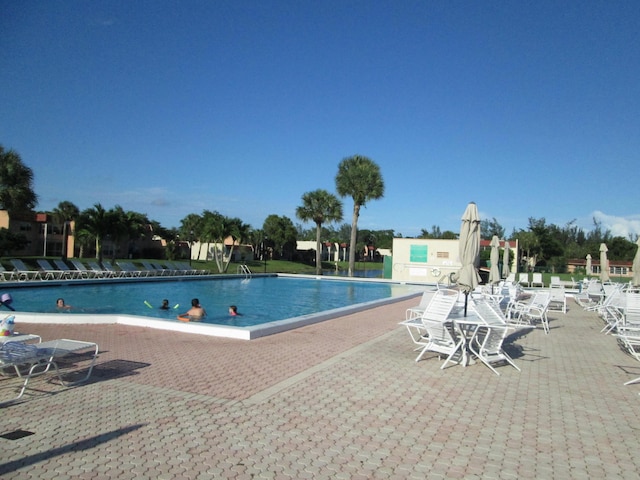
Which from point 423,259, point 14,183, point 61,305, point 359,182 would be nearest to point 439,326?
point 61,305

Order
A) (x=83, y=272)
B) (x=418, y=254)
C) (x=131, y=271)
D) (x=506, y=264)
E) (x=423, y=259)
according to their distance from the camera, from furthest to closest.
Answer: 1. (x=418, y=254)
2. (x=423, y=259)
3. (x=131, y=271)
4. (x=83, y=272)
5. (x=506, y=264)

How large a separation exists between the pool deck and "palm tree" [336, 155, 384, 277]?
3229cm

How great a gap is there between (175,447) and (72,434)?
0.96m

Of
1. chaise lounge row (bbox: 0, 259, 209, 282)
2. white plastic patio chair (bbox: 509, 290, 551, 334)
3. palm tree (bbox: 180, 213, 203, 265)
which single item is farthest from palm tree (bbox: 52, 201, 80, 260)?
white plastic patio chair (bbox: 509, 290, 551, 334)

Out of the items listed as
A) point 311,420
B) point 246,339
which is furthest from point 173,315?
point 311,420

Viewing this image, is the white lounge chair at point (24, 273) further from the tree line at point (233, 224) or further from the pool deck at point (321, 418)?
the pool deck at point (321, 418)

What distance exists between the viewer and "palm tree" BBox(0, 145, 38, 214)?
2694cm

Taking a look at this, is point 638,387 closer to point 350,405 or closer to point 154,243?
point 350,405

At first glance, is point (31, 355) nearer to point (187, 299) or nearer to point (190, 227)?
point (187, 299)

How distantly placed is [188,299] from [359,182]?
890 inches

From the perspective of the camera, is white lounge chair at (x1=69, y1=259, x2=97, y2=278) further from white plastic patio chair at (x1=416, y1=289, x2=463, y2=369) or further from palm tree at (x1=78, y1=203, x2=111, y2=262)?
white plastic patio chair at (x1=416, y1=289, x2=463, y2=369)

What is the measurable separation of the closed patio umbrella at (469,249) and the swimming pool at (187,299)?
15.2 ft

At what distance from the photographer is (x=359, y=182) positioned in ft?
130

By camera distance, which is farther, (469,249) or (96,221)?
(96,221)
